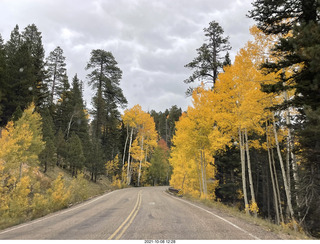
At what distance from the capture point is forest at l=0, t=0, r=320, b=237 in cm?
885

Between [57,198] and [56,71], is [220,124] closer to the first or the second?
[57,198]

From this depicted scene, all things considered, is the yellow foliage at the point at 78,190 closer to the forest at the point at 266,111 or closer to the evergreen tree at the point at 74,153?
the forest at the point at 266,111

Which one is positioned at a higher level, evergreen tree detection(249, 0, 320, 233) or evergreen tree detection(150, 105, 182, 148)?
evergreen tree detection(150, 105, 182, 148)

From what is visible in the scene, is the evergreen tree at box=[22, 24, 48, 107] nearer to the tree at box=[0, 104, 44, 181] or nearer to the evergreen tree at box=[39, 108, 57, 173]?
the evergreen tree at box=[39, 108, 57, 173]

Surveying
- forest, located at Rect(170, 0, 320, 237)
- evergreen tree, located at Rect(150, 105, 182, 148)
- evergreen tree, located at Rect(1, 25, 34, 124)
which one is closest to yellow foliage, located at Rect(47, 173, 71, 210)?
forest, located at Rect(170, 0, 320, 237)

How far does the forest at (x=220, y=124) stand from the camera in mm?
8852

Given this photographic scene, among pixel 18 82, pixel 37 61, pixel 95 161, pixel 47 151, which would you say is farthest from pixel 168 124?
pixel 18 82

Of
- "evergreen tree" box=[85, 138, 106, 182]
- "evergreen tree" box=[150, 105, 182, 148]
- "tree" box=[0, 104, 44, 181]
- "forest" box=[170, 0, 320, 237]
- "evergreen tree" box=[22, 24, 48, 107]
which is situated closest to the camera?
"forest" box=[170, 0, 320, 237]

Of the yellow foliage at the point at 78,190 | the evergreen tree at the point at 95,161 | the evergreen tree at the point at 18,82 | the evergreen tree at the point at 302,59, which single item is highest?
the evergreen tree at the point at 18,82

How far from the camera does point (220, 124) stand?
1586cm

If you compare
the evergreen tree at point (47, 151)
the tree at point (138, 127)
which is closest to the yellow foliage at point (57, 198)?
the evergreen tree at point (47, 151)

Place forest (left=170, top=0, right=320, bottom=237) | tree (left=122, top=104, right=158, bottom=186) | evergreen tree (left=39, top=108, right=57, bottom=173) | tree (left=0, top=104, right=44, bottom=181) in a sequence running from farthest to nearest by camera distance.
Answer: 1. tree (left=122, top=104, right=158, bottom=186)
2. evergreen tree (left=39, top=108, right=57, bottom=173)
3. tree (left=0, top=104, right=44, bottom=181)
4. forest (left=170, top=0, right=320, bottom=237)
